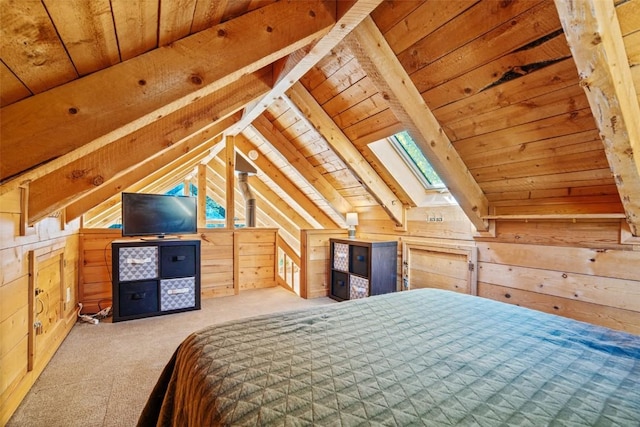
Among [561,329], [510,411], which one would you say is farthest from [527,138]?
[510,411]

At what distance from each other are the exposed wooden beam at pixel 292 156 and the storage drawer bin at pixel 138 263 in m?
1.80

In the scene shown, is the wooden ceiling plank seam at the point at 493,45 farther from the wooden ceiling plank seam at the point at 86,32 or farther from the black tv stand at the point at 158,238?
the black tv stand at the point at 158,238

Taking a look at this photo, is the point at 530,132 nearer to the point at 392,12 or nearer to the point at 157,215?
the point at 392,12

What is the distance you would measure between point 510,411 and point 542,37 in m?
1.71

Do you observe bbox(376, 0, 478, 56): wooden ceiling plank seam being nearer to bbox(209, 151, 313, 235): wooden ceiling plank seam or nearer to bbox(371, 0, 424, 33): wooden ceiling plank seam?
bbox(371, 0, 424, 33): wooden ceiling plank seam

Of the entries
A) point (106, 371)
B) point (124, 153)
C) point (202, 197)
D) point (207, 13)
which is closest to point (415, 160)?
point (207, 13)

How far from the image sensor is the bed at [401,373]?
2.50 ft

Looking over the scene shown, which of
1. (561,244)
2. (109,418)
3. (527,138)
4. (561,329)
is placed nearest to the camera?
(561,329)

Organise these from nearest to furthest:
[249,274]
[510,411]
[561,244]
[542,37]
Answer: [510,411], [542,37], [561,244], [249,274]

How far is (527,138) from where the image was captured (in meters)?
1.99

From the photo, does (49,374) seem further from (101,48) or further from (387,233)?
(387,233)

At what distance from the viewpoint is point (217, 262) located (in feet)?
13.6

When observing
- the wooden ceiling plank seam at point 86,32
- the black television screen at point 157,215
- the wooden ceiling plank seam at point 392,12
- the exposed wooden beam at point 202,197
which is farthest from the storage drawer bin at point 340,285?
the wooden ceiling plank seam at point 86,32

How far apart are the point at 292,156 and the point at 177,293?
2075 mm
